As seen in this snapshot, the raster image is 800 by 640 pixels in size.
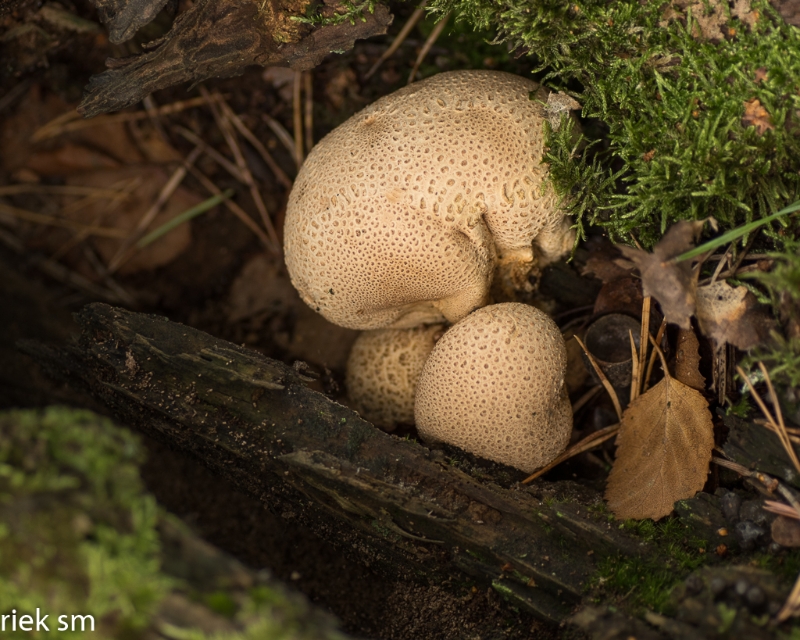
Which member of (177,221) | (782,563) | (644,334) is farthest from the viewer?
(177,221)

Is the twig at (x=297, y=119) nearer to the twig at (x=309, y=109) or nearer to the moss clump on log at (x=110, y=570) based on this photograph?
the twig at (x=309, y=109)

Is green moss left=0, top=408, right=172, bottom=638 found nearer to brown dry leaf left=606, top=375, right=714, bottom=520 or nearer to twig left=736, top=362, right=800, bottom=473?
brown dry leaf left=606, top=375, right=714, bottom=520

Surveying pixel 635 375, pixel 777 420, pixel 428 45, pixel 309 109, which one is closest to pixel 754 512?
pixel 777 420

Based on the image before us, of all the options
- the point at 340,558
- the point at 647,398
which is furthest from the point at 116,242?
the point at 647,398

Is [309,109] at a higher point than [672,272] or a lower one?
higher

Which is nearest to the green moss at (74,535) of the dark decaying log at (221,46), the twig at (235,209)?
the dark decaying log at (221,46)

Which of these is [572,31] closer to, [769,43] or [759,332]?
[769,43]

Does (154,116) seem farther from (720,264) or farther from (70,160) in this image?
(720,264)
